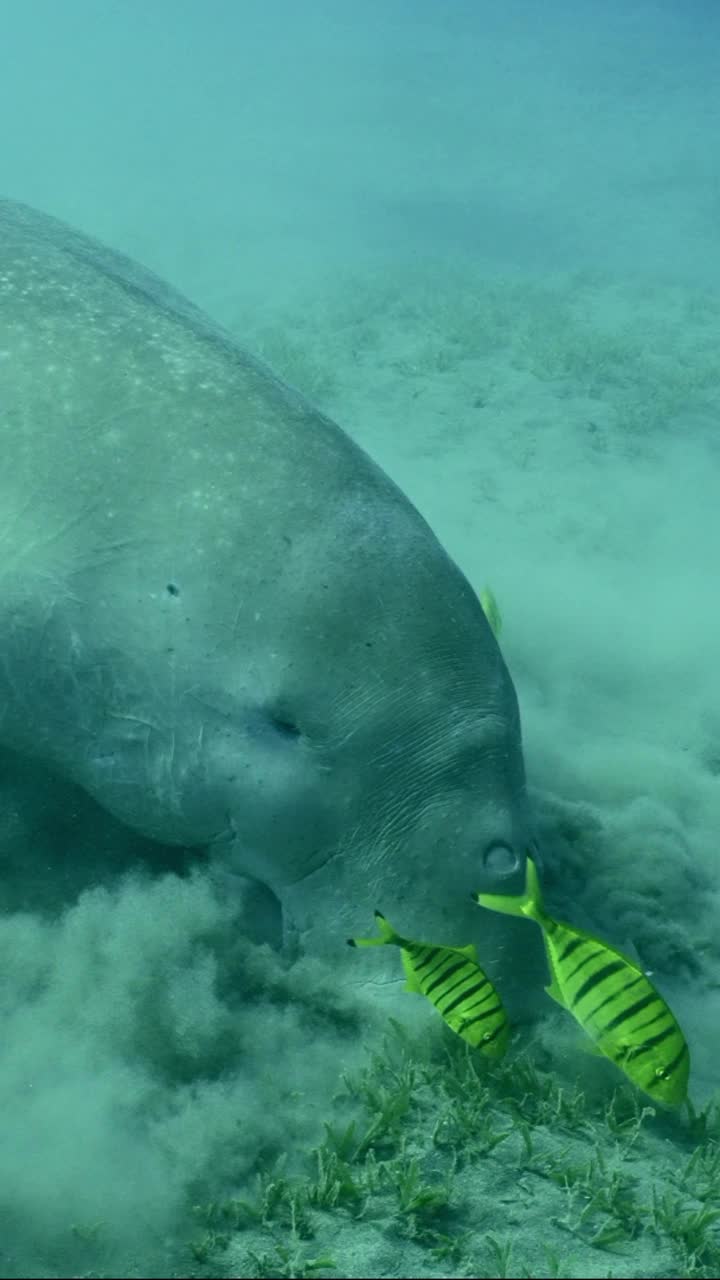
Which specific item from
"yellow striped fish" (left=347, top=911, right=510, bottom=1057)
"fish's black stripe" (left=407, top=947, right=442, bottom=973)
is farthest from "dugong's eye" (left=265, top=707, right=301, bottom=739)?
"fish's black stripe" (left=407, top=947, right=442, bottom=973)

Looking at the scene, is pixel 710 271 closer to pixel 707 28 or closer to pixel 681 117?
pixel 681 117

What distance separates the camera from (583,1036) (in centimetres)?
323

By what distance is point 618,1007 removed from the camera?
2574 millimetres

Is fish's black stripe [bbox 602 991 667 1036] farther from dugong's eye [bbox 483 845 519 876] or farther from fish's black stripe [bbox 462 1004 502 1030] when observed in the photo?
dugong's eye [bbox 483 845 519 876]

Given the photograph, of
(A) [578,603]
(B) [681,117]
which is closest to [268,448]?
(A) [578,603]

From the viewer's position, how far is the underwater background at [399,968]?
263 cm

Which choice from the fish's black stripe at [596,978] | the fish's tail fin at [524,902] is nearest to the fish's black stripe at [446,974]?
the fish's tail fin at [524,902]

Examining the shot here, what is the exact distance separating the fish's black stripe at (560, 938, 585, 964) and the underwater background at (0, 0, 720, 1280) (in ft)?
1.59

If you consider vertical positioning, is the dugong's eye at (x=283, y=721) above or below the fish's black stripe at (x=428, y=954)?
above

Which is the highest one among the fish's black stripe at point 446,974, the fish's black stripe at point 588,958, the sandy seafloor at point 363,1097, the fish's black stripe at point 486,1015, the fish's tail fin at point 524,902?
the fish's tail fin at point 524,902

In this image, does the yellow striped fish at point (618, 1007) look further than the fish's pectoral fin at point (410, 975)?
No

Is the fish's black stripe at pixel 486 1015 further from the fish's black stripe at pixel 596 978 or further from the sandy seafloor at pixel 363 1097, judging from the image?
the sandy seafloor at pixel 363 1097

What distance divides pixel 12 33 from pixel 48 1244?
128 m

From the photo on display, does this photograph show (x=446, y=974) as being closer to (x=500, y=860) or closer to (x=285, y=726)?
(x=500, y=860)
